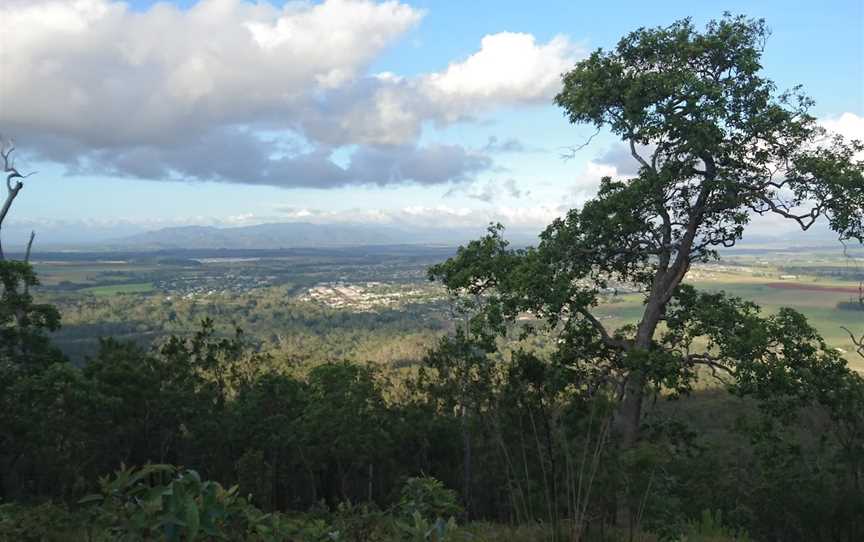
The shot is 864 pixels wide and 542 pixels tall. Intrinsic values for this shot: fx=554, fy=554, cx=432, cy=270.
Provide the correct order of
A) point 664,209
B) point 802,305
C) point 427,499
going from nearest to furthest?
1. point 427,499
2. point 664,209
3. point 802,305

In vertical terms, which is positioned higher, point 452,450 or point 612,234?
point 612,234

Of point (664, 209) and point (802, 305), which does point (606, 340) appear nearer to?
point (664, 209)

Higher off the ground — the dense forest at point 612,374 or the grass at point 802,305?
the dense forest at point 612,374

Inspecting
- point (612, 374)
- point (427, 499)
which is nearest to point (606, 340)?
point (612, 374)

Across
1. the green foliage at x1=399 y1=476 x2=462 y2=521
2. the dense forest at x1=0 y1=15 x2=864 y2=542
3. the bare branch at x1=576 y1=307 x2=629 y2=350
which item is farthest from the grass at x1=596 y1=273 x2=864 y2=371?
the green foliage at x1=399 y1=476 x2=462 y2=521

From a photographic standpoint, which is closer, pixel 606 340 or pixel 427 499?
pixel 427 499

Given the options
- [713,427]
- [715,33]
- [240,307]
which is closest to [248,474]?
[715,33]

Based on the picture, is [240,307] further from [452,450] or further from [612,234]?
[612,234]

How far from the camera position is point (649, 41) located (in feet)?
40.3

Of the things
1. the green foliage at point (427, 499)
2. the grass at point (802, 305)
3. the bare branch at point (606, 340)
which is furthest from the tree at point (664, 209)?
the grass at point (802, 305)

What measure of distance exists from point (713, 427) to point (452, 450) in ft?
121

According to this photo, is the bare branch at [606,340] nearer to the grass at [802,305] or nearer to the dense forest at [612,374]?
the dense forest at [612,374]

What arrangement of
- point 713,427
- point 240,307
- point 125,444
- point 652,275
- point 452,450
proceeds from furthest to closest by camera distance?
point 240,307 < point 713,427 < point 452,450 < point 125,444 < point 652,275

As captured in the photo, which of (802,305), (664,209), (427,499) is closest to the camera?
(427,499)
